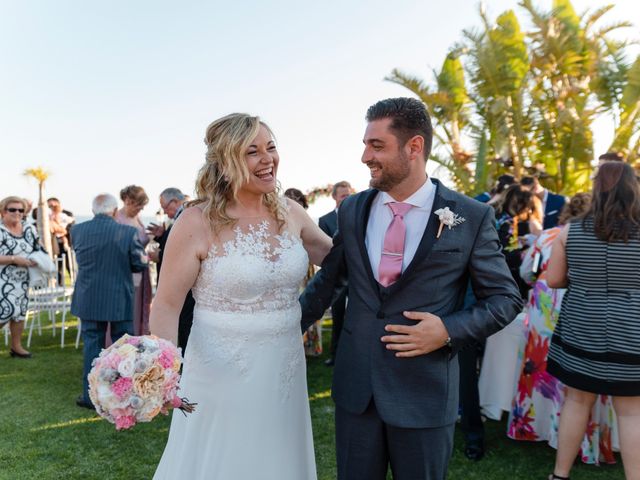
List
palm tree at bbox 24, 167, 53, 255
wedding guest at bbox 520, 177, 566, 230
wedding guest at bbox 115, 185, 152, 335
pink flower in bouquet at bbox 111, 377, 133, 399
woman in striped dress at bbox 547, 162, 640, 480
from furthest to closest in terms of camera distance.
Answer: palm tree at bbox 24, 167, 53, 255 < wedding guest at bbox 115, 185, 152, 335 < wedding guest at bbox 520, 177, 566, 230 < woman in striped dress at bbox 547, 162, 640, 480 < pink flower in bouquet at bbox 111, 377, 133, 399

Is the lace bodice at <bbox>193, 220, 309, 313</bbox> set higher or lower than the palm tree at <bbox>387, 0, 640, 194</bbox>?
lower

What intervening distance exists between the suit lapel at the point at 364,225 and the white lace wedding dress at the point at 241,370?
0.57 metres

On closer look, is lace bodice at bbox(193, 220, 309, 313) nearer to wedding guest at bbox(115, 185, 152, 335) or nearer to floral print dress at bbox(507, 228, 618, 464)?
floral print dress at bbox(507, 228, 618, 464)

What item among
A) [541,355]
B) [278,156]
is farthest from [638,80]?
[278,156]

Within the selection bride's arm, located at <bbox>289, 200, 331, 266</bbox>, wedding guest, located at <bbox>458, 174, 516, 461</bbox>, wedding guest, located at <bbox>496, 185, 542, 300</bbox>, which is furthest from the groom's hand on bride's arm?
wedding guest, located at <bbox>496, 185, 542, 300</bbox>

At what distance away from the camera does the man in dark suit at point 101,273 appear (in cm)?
577

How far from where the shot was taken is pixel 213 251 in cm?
269

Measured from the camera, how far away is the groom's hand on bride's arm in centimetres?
215

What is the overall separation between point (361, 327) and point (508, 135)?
1300cm

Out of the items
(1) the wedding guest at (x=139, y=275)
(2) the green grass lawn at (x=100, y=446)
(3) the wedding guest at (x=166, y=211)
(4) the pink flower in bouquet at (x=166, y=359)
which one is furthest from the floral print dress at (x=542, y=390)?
(1) the wedding guest at (x=139, y=275)

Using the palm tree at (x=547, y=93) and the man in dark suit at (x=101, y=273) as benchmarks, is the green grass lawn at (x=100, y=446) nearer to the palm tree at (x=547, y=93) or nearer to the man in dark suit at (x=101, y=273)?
the man in dark suit at (x=101, y=273)

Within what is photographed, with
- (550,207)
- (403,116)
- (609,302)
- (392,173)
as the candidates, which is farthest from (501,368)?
(403,116)

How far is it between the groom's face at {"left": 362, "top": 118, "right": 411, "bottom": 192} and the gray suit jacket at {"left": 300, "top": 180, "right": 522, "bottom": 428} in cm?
21

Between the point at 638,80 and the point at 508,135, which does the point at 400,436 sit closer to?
the point at 508,135
